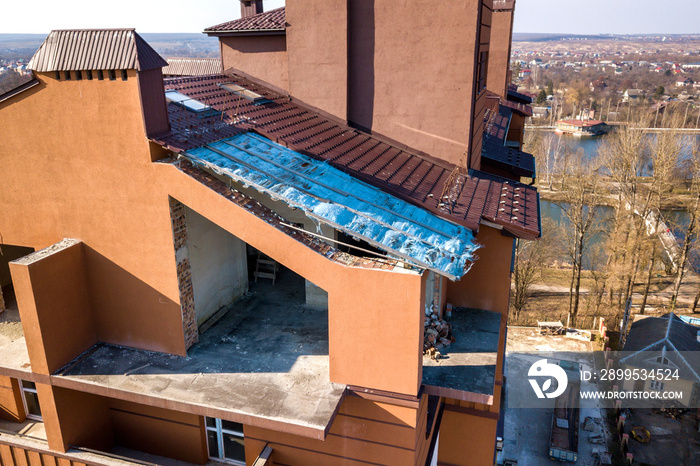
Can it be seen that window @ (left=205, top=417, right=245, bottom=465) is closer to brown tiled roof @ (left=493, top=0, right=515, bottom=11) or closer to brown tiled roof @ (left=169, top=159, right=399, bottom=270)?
brown tiled roof @ (left=169, top=159, right=399, bottom=270)

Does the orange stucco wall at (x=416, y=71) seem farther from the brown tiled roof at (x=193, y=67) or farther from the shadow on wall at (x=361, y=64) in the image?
the brown tiled roof at (x=193, y=67)

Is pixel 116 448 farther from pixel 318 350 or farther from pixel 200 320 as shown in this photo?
pixel 318 350

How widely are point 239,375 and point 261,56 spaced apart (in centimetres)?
884

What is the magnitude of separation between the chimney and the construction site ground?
18.7 m

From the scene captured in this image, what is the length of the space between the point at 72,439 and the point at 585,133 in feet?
295

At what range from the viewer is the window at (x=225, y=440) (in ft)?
31.0

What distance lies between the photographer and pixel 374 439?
27.8ft

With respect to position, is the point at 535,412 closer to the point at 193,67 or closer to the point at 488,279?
the point at 488,279

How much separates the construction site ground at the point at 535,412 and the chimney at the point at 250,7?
1869cm

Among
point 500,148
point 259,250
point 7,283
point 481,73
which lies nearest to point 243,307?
point 259,250

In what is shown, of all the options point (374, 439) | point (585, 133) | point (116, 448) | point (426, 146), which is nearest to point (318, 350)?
point (374, 439)

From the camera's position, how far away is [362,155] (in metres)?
10.8

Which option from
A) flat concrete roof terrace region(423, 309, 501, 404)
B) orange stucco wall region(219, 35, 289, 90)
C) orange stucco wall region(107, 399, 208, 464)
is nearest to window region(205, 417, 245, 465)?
orange stucco wall region(107, 399, 208, 464)

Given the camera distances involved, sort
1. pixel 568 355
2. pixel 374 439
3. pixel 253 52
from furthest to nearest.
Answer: pixel 568 355 → pixel 253 52 → pixel 374 439
